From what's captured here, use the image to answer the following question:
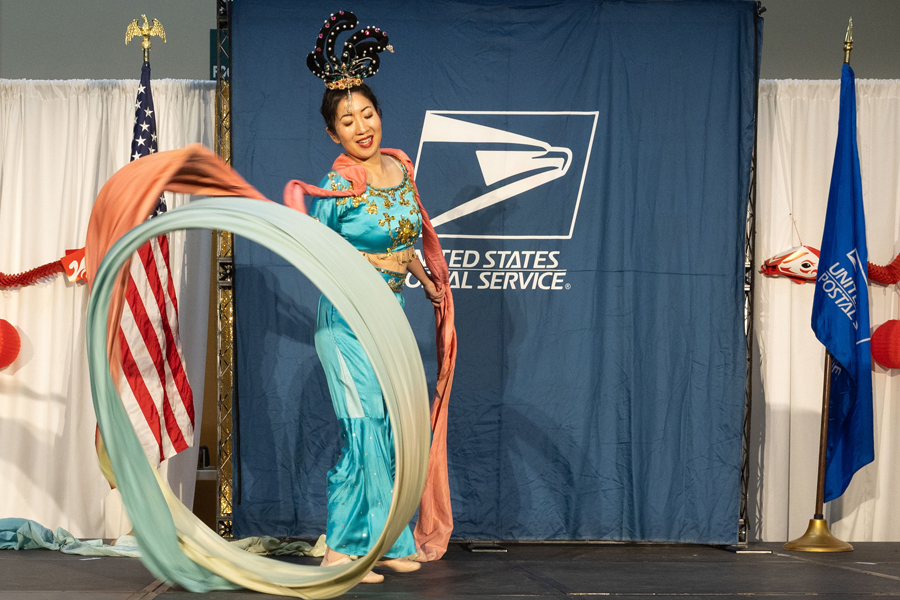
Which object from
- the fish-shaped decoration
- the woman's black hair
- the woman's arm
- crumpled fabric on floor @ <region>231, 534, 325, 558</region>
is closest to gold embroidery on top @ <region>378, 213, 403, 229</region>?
the woman's arm

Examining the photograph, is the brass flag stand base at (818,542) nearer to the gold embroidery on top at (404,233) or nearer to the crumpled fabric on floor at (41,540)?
the gold embroidery on top at (404,233)

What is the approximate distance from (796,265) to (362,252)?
2555 mm

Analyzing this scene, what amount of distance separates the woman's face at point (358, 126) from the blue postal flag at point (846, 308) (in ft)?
7.55

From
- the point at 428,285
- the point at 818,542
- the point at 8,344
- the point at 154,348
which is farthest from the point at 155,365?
the point at 818,542

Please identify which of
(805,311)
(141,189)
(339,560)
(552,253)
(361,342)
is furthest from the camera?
(805,311)

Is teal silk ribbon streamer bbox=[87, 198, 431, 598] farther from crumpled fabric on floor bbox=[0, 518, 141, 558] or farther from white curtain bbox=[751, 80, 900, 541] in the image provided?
white curtain bbox=[751, 80, 900, 541]

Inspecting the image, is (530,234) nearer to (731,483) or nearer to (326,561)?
(731,483)

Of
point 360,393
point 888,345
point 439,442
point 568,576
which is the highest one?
point 888,345

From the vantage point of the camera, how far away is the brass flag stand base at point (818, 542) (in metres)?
4.02

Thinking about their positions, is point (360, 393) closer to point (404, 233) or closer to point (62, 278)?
point (404, 233)

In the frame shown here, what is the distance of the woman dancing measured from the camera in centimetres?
298

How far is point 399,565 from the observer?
3.22 m

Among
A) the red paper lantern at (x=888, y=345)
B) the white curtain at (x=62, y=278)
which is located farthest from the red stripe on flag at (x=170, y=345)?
the red paper lantern at (x=888, y=345)

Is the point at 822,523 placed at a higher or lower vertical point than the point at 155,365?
lower
